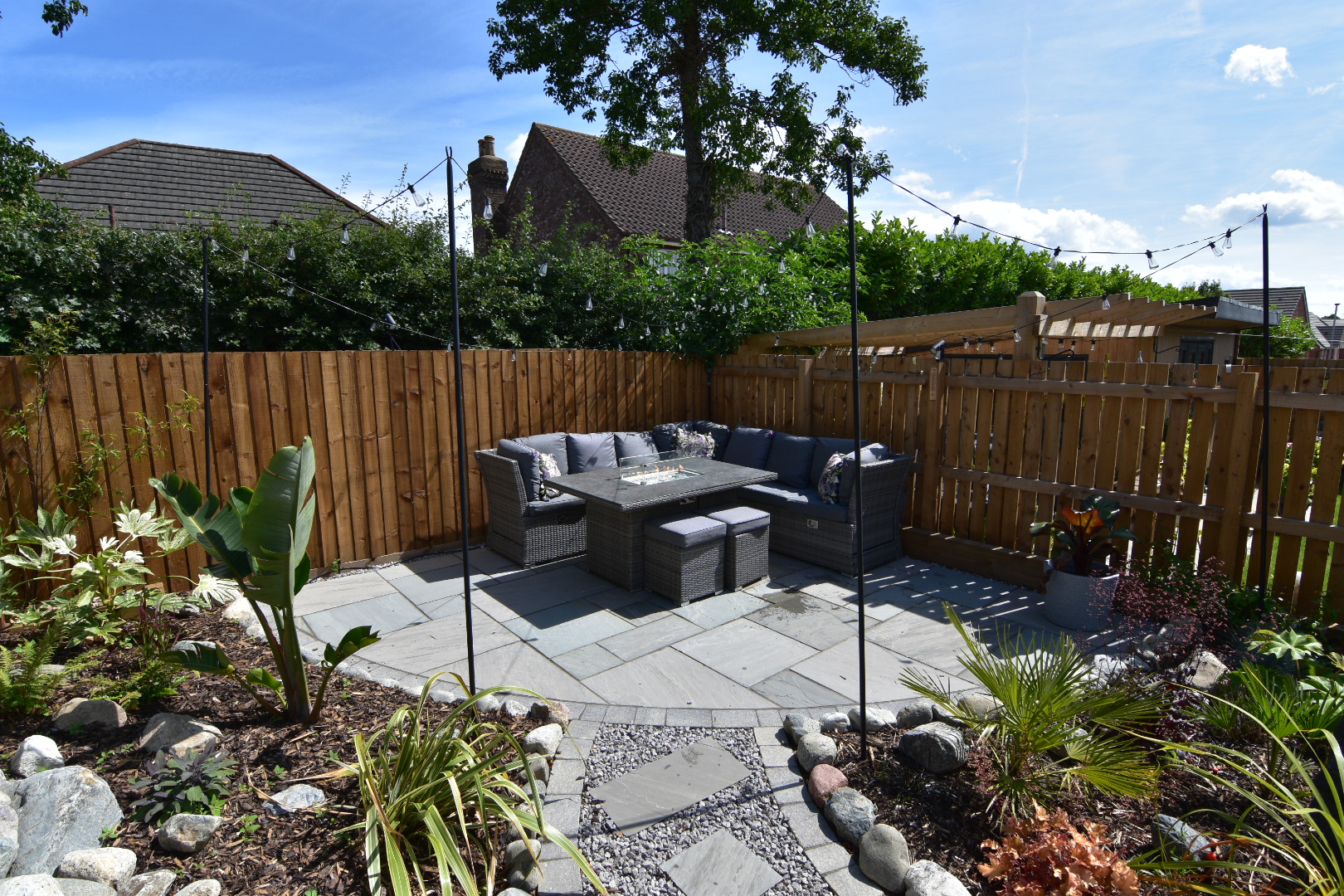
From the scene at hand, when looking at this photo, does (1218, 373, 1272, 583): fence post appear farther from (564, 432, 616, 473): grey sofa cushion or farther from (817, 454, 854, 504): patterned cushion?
(564, 432, 616, 473): grey sofa cushion

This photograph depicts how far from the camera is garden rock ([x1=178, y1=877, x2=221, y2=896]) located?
1.96 m

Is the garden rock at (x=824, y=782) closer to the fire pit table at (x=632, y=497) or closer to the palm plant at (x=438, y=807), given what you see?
the palm plant at (x=438, y=807)

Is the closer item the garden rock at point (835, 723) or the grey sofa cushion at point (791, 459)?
the garden rock at point (835, 723)

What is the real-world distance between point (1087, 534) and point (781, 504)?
2.22m

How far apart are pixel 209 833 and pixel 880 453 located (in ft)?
16.1

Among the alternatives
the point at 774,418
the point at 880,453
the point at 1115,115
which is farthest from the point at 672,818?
the point at 1115,115

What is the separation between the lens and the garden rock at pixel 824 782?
103 inches


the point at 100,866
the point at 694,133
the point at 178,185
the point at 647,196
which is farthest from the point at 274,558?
the point at 647,196

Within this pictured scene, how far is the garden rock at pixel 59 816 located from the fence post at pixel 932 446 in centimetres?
543

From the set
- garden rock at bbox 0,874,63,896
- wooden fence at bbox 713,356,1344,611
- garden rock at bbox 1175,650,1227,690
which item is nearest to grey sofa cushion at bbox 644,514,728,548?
wooden fence at bbox 713,356,1344,611

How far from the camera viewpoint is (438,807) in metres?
2.32

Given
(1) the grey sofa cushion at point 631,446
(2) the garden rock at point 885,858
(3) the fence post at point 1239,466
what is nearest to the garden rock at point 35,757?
(2) the garden rock at point 885,858

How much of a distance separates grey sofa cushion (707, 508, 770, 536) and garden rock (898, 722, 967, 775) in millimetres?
2433

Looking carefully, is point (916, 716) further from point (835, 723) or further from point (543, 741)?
point (543, 741)
